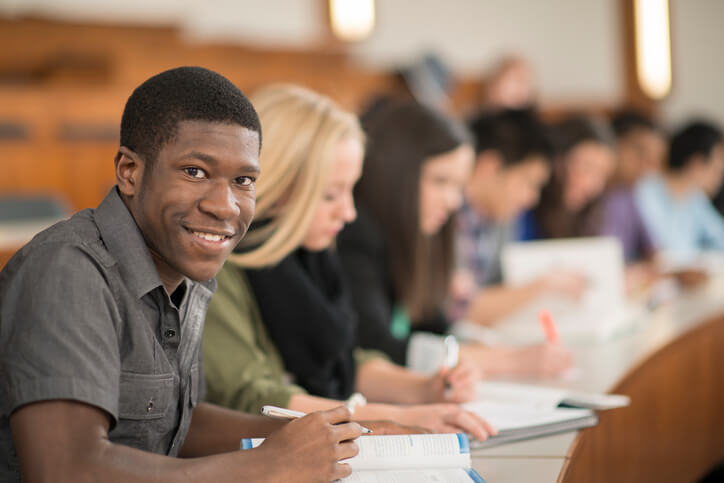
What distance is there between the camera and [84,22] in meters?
5.02

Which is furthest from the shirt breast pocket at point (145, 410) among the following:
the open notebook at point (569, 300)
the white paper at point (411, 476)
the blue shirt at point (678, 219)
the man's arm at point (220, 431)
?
the blue shirt at point (678, 219)

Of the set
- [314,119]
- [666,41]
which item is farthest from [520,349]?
[666,41]

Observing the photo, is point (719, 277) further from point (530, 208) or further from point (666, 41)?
point (666, 41)

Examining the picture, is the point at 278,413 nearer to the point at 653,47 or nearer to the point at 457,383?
the point at 457,383

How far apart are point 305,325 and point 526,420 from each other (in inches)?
15.9

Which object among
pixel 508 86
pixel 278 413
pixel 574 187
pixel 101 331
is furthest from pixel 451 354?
pixel 508 86

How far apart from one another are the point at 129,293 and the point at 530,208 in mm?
2641

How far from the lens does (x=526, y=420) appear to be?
1.20 m

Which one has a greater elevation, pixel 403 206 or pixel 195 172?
pixel 403 206

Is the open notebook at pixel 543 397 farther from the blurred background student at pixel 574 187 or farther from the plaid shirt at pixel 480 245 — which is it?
the blurred background student at pixel 574 187

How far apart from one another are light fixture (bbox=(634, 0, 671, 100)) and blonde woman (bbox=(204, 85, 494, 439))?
7.52 metres

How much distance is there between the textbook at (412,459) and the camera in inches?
35.0

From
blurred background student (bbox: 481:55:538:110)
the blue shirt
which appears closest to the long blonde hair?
the blue shirt

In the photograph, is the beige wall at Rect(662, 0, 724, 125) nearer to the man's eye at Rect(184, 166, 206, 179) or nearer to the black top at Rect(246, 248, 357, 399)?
the black top at Rect(246, 248, 357, 399)
